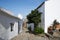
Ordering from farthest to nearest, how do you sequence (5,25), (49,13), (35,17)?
(35,17) → (49,13) → (5,25)

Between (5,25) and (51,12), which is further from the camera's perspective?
(51,12)

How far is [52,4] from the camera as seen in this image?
2136 centimetres

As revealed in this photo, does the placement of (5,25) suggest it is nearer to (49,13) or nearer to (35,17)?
(35,17)

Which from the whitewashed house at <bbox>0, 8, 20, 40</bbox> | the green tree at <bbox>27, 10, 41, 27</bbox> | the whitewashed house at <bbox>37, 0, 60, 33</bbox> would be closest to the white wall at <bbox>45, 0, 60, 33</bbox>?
the whitewashed house at <bbox>37, 0, 60, 33</bbox>

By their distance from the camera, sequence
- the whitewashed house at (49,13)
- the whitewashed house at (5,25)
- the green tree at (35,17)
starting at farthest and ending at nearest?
the green tree at (35,17)
the whitewashed house at (49,13)
the whitewashed house at (5,25)

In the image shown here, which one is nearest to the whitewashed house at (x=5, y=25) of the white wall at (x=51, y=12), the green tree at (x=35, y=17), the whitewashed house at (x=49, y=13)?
the green tree at (x=35, y=17)

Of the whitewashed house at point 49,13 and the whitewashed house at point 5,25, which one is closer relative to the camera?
the whitewashed house at point 5,25

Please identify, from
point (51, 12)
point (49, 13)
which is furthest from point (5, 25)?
point (51, 12)

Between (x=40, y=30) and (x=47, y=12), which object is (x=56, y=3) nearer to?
(x=47, y=12)

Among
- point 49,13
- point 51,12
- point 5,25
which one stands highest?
point 51,12

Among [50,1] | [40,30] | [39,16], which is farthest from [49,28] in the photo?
[50,1]

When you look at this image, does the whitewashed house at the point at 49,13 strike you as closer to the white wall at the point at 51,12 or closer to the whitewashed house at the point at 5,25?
the white wall at the point at 51,12

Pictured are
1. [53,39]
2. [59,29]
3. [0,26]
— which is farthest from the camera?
[59,29]

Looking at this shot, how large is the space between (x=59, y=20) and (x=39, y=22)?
3.28m
